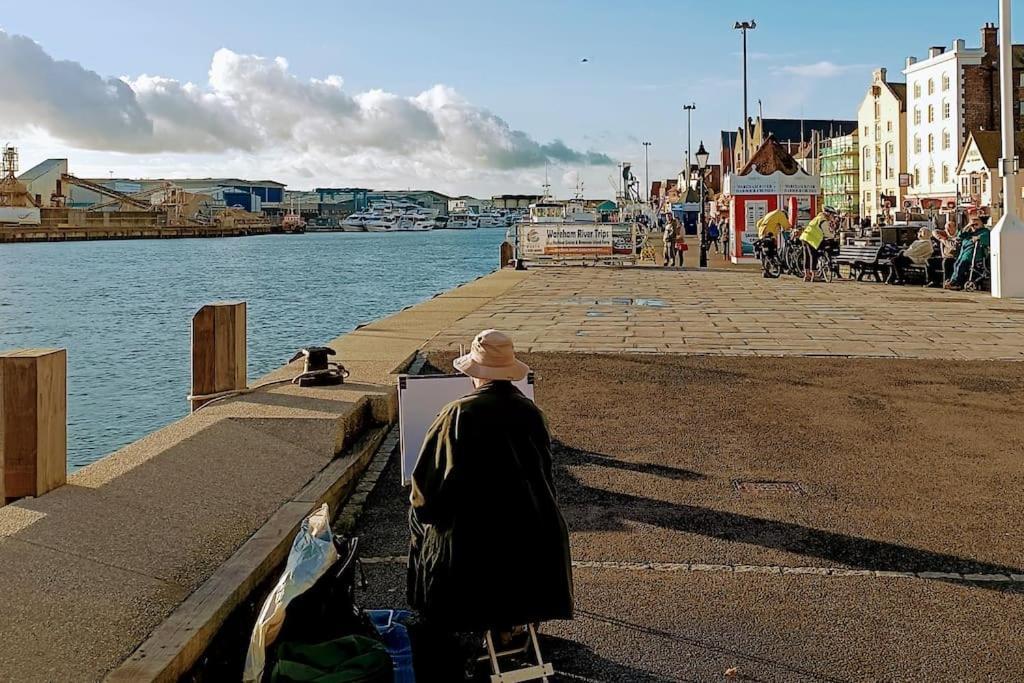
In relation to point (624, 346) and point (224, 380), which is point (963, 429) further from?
point (224, 380)

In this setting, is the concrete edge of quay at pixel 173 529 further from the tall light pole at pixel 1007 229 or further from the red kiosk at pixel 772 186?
the red kiosk at pixel 772 186

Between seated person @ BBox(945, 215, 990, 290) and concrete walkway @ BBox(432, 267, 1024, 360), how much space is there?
0.68m

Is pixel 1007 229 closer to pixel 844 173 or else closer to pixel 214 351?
pixel 214 351

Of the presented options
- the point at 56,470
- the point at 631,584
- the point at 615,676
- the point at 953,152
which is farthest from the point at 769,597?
the point at 953,152

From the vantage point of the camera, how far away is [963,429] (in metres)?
9.01

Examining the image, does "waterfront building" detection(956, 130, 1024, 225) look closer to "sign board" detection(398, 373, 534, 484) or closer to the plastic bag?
"sign board" detection(398, 373, 534, 484)

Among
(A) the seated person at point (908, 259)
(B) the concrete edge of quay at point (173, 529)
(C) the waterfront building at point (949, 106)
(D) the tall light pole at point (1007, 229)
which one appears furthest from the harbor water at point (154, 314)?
(C) the waterfront building at point (949, 106)

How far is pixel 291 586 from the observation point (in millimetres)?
4086

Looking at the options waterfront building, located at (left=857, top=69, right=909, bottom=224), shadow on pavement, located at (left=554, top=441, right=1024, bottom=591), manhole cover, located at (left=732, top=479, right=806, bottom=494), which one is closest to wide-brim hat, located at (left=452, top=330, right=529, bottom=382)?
shadow on pavement, located at (left=554, top=441, right=1024, bottom=591)

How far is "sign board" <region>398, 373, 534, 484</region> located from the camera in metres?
6.50

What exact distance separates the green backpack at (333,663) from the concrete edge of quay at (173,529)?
503 millimetres

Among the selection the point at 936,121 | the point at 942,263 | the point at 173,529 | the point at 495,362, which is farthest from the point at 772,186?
the point at 936,121

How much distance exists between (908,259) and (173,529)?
2150 centimetres

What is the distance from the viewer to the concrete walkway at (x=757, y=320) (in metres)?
13.4
